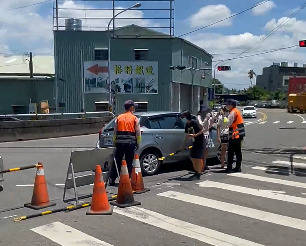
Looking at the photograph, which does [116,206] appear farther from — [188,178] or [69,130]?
[69,130]

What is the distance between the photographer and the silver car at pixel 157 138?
10578 millimetres

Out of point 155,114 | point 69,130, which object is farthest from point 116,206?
point 69,130

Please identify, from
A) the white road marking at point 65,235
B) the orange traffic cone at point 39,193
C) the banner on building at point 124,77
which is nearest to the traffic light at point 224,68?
the banner on building at point 124,77

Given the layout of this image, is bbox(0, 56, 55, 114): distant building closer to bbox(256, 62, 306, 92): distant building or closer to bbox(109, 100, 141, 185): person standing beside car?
bbox(109, 100, 141, 185): person standing beside car

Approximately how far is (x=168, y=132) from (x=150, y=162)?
899 millimetres

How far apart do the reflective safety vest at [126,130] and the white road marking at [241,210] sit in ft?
4.23

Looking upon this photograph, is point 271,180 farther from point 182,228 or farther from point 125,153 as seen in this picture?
point 182,228

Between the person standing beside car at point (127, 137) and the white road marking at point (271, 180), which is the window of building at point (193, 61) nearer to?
the white road marking at point (271, 180)

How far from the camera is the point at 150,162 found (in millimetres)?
10672

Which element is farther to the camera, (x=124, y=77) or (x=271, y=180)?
(x=124, y=77)

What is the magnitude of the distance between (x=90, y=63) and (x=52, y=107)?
5.82 meters

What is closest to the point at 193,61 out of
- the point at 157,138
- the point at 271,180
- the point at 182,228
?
the point at 157,138

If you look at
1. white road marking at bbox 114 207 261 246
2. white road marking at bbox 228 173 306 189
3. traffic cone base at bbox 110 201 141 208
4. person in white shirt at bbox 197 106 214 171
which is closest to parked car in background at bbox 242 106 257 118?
person in white shirt at bbox 197 106 214 171

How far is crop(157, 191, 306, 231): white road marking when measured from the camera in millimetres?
6645
